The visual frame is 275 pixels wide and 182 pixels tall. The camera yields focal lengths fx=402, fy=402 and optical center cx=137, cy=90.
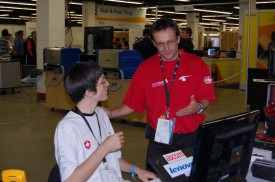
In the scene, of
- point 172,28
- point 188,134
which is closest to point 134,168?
point 188,134

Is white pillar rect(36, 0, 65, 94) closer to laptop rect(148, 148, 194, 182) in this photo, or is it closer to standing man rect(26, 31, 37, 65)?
standing man rect(26, 31, 37, 65)

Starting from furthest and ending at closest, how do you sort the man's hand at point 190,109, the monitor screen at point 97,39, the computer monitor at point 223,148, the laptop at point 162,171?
the monitor screen at point 97,39 < the man's hand at point 190,109 < the laptop at point 162,171 < the computer monitor at point 223,148

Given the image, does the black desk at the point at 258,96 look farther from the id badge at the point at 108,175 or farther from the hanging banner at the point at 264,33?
the id badge at the point at 108,175

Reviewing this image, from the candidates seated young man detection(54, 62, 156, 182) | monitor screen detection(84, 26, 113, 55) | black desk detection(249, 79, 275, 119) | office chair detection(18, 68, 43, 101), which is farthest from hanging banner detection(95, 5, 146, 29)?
seated young man detection(54, 62, 156, 182)

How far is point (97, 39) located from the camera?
7.54 metres

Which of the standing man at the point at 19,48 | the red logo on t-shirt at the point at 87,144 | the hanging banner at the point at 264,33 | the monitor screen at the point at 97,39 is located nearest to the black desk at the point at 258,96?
the monitor screen at the point at 97,39

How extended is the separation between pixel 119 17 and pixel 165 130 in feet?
51.8

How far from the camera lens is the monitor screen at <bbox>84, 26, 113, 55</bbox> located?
7348 millimetres

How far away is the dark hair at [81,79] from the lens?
194 centimetres

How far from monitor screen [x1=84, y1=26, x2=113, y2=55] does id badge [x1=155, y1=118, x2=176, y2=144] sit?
4981 millimetres

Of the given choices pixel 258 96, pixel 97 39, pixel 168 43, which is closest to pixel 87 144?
pixel 168 43

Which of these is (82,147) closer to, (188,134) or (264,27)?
(188,134)

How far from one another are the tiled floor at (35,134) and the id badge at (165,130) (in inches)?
69.2

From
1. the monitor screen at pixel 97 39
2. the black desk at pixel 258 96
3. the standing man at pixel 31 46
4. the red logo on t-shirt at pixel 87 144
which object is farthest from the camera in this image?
the standing man at pixel 31 46
